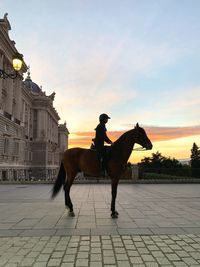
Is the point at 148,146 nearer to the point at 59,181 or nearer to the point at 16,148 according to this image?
the point at 59,181

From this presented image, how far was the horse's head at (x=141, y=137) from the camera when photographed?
10227mm

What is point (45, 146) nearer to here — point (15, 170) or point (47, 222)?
point (15, 170)

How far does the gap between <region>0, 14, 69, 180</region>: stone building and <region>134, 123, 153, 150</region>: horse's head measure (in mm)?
36142

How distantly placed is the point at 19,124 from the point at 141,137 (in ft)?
168

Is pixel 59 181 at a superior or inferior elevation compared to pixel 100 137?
inferior

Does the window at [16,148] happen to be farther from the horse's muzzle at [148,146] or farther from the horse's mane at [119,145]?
the horse's muzzle at [148,146]

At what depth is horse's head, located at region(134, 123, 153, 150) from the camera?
33.6 feet

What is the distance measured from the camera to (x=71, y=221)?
29.3ft

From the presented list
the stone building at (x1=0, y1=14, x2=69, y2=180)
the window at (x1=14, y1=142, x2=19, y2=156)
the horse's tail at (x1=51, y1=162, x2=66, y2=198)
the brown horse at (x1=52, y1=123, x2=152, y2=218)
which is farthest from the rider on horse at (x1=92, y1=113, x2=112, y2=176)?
the window at (x1=14, y1=142, x2=19, y2=156)

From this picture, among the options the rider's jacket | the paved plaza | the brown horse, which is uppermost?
the rider's jacket

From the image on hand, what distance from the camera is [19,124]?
5919cm

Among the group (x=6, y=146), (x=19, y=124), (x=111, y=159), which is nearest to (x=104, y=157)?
(x=111, y=159)

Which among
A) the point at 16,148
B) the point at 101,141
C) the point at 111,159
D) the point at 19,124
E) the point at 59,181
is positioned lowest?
the point at 59,181

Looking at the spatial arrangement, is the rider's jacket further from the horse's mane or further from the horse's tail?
the horse's tail
